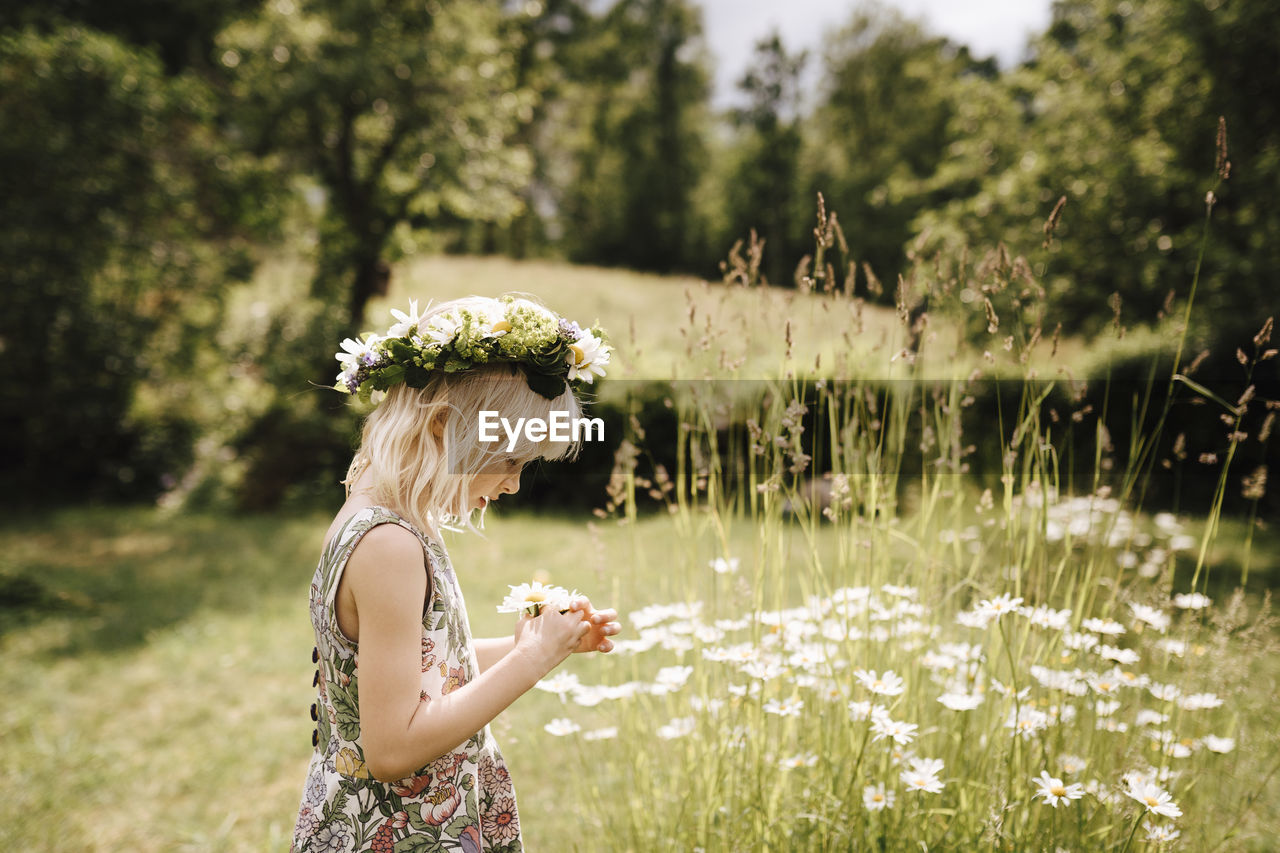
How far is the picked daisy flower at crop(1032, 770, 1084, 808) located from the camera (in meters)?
1.67

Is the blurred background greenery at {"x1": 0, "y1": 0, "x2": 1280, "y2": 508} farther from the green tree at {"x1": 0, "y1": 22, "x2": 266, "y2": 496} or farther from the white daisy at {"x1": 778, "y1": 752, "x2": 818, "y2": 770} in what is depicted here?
the white daisy at {"x1": 778, "y1": 752, "x2": 818, "y2": 770}

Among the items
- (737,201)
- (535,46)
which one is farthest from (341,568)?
(737,201)

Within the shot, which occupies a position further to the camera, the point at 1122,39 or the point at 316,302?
the point at 316,302

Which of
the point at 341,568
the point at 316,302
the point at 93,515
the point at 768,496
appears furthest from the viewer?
the point at 316,302

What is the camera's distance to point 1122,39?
7.98 meters

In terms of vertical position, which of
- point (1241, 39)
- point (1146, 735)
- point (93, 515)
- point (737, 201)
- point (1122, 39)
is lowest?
point (93, 515)

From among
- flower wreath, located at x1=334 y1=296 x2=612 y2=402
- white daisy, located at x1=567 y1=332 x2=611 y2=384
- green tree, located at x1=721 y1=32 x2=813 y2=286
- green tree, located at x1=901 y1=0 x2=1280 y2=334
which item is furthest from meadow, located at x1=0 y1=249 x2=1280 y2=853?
green tree, located at x1=721 y1=32 x2=813 y2=286

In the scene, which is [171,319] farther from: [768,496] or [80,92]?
[768,496]

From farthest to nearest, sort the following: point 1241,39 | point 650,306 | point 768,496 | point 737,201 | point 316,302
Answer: point 737,201
point 650,306
point 316,302
point 1241,39
point 768,496

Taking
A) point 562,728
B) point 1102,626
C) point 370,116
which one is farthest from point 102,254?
point 1102,626

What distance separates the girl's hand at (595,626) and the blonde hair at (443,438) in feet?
0.84

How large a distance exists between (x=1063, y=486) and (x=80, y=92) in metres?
10.5

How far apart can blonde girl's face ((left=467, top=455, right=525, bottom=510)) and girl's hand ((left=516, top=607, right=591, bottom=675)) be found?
0.26 metres

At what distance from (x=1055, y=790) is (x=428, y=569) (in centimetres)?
151
